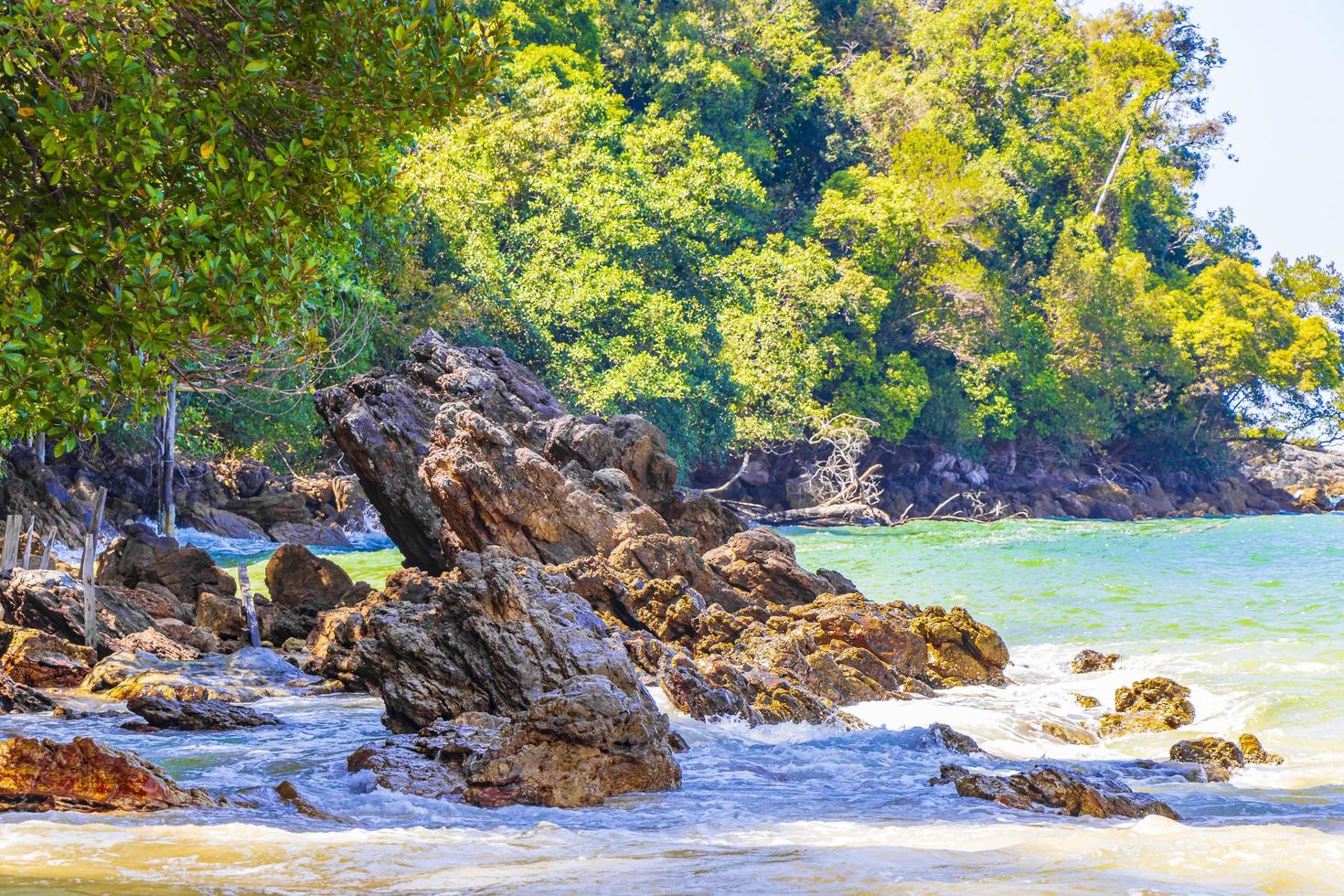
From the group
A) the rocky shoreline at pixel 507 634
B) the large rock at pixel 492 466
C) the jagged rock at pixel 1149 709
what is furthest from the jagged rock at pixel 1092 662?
the large rock at pixel 492 466

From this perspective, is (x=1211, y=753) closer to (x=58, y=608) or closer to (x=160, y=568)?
(x=58, y=608)

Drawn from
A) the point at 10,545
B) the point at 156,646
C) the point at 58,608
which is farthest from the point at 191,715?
the point at 10,545

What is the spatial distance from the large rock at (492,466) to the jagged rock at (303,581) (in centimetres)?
152

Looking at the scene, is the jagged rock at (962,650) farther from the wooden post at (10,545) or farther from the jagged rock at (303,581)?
the wooden post at (10,545)

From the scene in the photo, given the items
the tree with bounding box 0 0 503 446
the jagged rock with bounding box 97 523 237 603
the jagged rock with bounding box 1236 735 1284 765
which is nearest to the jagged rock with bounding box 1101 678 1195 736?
the jagged rock with bounding box 1236 735 1284 765

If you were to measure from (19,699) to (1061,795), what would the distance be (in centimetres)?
793

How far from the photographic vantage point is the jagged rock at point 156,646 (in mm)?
12938

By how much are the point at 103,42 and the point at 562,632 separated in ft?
18.1

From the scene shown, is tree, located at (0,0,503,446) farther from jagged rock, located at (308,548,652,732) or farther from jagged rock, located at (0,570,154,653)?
jagged rock, located at (0,570,154,653)

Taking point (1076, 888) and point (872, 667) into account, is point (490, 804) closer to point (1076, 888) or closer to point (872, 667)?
point (1076, 888)

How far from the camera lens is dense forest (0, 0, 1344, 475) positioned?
1272 inches

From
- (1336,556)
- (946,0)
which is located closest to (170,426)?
(1336,556)

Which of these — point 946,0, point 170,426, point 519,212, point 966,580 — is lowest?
point 966,580

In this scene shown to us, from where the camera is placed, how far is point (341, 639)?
12.8m
